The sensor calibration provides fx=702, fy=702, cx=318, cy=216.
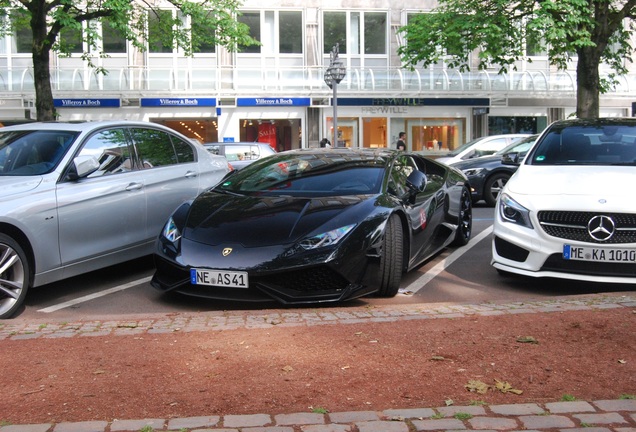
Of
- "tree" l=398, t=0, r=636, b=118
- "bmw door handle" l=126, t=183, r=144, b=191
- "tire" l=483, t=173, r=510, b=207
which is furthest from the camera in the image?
"tree" l=398, t=0, r=636, b=118

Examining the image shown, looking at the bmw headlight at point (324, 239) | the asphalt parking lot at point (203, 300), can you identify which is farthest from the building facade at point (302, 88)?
the bmw headlight at point (324, 239)

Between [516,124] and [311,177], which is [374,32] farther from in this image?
[311,177]

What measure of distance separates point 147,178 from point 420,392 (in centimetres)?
452

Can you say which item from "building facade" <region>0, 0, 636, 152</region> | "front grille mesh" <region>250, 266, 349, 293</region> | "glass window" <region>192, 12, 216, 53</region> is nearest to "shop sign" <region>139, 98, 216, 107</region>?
"building facade" <region>0, 0, 636, 152</region>

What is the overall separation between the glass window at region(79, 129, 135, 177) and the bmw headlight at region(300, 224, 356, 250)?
2.38 metres

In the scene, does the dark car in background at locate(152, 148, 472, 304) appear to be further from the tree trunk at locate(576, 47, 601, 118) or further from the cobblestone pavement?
the tree trunk at locate(576, 47, 601, 118)

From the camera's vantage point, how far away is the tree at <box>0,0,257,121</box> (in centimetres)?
1474

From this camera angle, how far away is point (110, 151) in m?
7.07

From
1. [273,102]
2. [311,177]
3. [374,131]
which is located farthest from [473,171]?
[374,131]

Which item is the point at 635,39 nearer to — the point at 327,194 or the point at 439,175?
the point at 439,175

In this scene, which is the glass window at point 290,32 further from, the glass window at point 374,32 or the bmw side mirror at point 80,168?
the bmw side mirror at point 80,168

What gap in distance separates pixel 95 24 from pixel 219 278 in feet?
47.1

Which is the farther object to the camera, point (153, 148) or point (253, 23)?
point (253, 23)

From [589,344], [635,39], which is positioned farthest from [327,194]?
[635,39]
